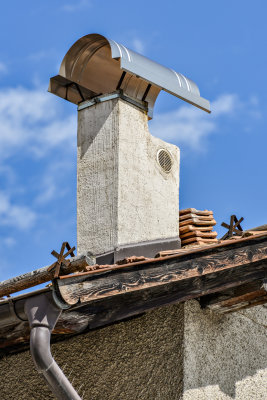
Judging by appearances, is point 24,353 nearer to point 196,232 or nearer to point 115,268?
point 115,268

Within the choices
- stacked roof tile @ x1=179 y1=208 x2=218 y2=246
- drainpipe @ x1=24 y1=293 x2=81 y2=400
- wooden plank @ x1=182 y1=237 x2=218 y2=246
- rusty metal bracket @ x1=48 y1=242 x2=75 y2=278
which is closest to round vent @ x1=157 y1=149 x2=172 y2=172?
stacked roof tile @ x1=179 y1=208 x2=218 y2=246

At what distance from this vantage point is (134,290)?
5.11 meters

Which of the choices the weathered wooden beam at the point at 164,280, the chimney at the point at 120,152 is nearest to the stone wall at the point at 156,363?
the weathered wooden beam at the point at 164,280

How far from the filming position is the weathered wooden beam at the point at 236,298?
230 inches

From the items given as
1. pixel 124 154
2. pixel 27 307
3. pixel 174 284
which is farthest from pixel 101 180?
pixel 27 307

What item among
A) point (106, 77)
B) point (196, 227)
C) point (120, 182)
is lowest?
point (196, 227)

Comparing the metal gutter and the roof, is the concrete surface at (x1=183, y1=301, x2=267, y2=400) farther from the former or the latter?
the metal gutter

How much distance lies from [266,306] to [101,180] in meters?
1.77

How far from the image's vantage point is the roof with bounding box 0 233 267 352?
4926 mm

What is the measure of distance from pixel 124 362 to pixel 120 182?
158cm

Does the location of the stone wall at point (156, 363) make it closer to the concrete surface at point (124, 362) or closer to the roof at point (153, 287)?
the concrete surface at point (124, 362)

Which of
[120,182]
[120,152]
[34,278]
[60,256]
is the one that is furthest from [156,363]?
[120,152]

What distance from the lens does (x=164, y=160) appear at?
6.90 m

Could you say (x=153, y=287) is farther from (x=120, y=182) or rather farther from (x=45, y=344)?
(x=120, y=182)
